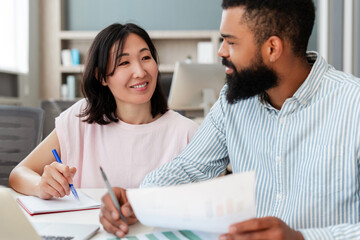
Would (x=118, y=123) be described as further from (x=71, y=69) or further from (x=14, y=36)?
(x=71, y=69)

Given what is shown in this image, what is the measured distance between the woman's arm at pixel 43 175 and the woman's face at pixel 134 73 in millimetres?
306

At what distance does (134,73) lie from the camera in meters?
1.53

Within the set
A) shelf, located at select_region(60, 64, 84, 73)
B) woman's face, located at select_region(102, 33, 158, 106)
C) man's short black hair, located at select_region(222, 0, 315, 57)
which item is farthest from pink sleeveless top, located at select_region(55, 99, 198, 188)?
shelf, located at select_region(60, 64, 84, 73)

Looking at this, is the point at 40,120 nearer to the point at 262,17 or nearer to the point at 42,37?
the point at 262,17

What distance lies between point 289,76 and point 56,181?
662 mm

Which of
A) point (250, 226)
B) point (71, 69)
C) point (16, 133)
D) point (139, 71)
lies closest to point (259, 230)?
point (250, 226)

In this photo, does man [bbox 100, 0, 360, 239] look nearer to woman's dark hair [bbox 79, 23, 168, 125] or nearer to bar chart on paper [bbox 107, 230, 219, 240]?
bar chart on paper [bbox 107, 230, 219, 240]

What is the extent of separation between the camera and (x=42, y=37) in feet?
17.8

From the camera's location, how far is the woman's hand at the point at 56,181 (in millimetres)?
1121

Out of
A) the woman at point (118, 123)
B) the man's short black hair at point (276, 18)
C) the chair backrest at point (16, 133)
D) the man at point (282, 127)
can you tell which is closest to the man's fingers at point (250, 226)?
the man at point (282, 127)

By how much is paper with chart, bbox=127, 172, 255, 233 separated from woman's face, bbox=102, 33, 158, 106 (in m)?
0.88

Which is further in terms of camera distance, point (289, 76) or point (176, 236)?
point (289, 76)

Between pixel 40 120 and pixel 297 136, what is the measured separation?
1.08 m

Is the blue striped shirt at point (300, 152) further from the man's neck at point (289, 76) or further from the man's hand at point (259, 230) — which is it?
the man's hand at point (259, 230)
